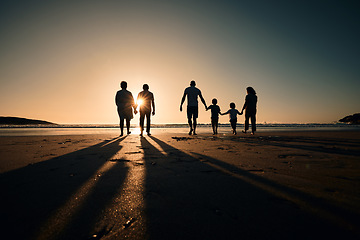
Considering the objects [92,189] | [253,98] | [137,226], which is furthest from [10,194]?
[253,98]

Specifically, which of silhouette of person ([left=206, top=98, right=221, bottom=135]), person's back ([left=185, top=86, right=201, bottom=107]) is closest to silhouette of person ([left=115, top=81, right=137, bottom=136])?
person's back ([left=185, top=86, right=201, bottom=107])

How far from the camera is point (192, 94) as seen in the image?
361 inches

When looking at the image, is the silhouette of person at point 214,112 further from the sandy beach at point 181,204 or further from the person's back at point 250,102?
the sandy beach at point 181,204

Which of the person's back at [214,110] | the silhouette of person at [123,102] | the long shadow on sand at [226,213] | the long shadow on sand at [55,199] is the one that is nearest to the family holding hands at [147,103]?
the silhouette of person at [123,102]

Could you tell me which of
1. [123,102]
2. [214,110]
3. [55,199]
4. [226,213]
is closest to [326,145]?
[226,213]

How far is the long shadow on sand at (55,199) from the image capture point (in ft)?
3.16

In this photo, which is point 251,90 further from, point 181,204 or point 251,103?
point 181,204

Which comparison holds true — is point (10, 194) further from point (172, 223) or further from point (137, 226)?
point (172, 223)

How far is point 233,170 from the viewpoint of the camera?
220 centimetres

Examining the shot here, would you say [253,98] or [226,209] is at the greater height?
[253,98]

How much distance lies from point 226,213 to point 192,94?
826 centimetres

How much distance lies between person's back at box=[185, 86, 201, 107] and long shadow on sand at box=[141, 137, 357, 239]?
7.52 metres

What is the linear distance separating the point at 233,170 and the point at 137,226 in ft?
4.88

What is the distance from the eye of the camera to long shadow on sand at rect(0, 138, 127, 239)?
0.96m
